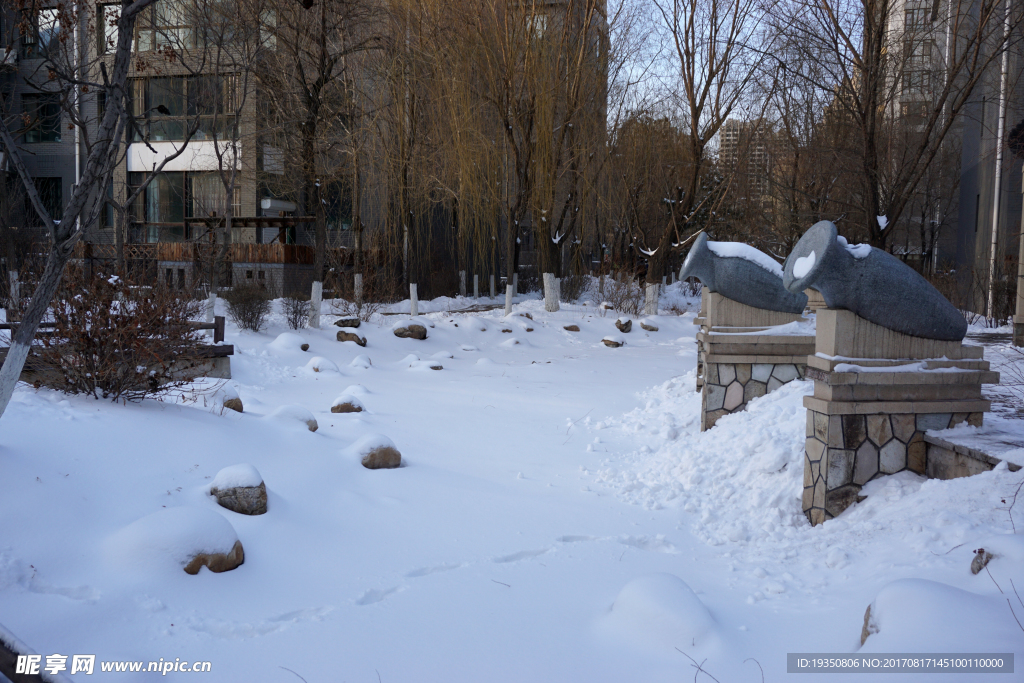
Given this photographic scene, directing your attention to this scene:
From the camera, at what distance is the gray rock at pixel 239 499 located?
3773mm

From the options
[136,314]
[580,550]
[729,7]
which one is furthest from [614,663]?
[729,7]

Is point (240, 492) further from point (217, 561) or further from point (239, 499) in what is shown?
point (217, 561)

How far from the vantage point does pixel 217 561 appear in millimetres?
3240

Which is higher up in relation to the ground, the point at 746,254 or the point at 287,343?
the point at 746,254

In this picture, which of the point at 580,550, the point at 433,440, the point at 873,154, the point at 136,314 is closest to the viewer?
the point at 580,550

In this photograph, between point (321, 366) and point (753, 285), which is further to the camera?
point (321, 366)

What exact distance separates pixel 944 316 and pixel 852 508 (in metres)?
1.27

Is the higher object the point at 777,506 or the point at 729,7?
the point at 729,7

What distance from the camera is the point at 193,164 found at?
20.9 metres

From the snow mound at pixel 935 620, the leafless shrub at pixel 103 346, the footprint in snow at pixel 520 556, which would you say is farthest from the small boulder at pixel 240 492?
the snow mound at pixel 935 620

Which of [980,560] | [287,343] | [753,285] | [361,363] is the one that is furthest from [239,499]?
[287,343]

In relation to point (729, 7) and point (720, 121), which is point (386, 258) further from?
point (729, 7)

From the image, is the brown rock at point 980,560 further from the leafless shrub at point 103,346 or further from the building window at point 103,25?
the building window at point 103,25

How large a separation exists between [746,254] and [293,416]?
448 centimetres
